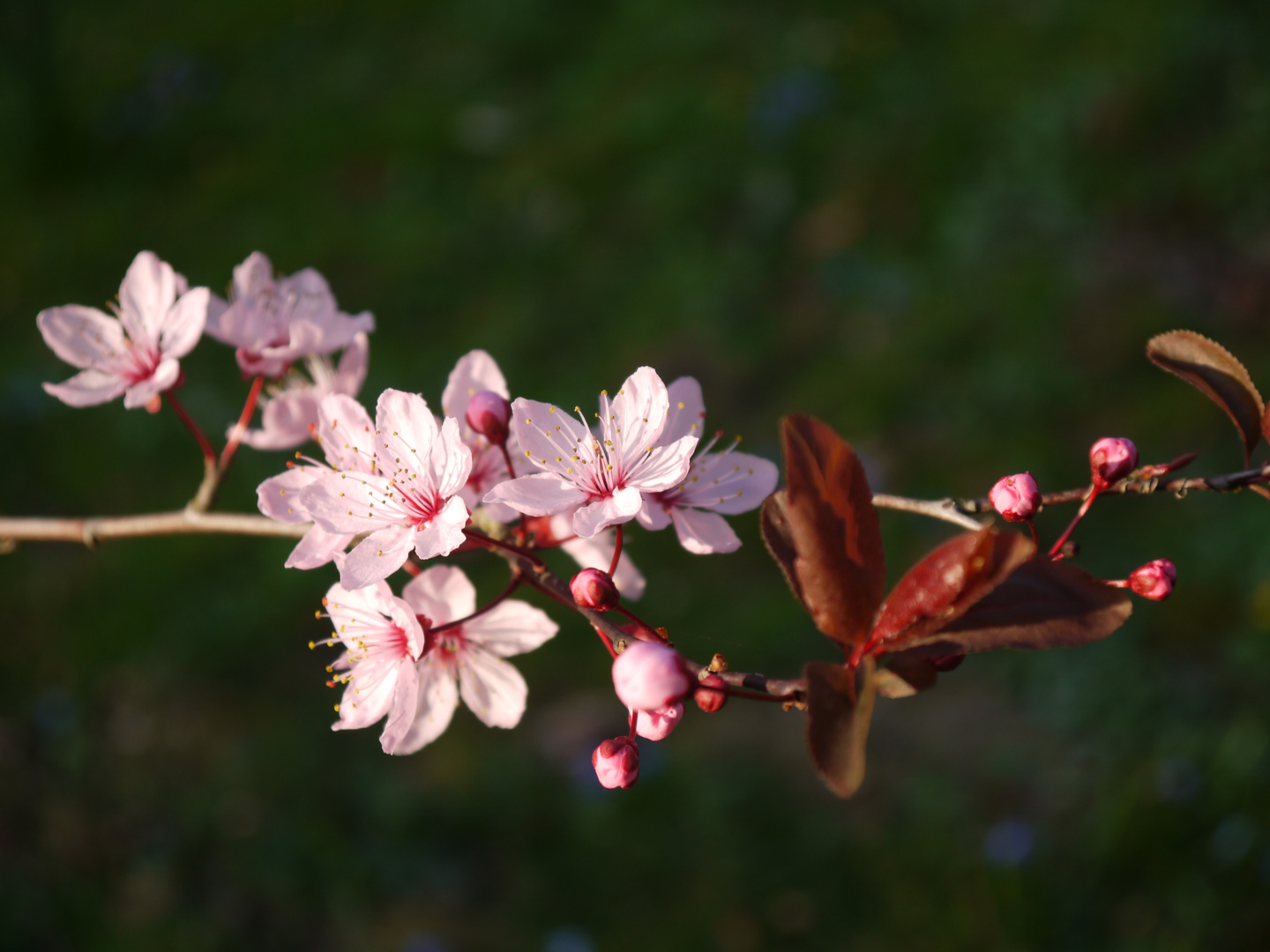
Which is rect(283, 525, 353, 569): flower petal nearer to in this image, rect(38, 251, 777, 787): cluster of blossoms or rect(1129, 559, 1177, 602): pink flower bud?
rect(38, 251, 777, 787): cluster of blossoms

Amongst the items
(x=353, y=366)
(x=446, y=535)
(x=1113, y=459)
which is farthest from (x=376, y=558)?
(x=1113, y=459)

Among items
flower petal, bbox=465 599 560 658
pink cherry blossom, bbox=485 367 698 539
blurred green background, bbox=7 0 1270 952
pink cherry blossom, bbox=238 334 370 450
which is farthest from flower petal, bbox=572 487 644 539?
blurred green background, bbox=7 0 1270 952

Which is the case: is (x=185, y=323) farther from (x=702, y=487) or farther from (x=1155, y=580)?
(x=1155, y=580)

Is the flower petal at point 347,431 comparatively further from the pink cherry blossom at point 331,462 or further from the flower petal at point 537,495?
the flower petal at point 537,495

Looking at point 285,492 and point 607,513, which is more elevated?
point 285,492

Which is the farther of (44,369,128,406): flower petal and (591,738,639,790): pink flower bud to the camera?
(44,369,128,406): flower petal
